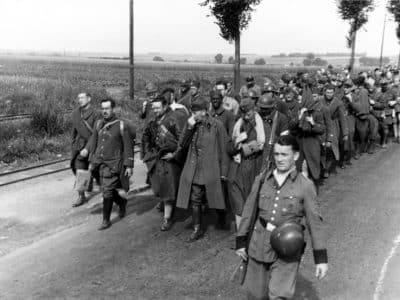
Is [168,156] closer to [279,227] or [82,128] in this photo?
[82,128]

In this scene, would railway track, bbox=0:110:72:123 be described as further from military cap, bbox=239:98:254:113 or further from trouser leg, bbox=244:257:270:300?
trouser leg, bbox=244:257:270:300

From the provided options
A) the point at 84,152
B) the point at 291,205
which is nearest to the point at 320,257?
the point at 291,205

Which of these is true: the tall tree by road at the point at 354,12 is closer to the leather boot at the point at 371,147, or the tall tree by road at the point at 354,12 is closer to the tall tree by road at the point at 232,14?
the tall tree by road at the point at 232,14

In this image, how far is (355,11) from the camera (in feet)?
96.5

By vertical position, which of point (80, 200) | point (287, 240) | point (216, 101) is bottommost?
point (80, 200)

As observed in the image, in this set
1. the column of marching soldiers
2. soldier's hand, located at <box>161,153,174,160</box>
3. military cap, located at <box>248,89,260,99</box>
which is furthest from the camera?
soldier's hand, located at <box>161,153,174,160</box>

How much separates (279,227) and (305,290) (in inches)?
74.6

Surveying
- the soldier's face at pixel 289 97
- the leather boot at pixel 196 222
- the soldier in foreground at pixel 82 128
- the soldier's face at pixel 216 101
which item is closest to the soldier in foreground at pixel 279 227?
the leather boot at pixel 196 222

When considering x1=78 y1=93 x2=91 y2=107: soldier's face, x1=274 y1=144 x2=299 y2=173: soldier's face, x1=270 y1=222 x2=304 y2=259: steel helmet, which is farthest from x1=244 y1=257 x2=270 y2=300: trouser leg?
x1=78 y1=93 x2=91 y2=107: soldier's face

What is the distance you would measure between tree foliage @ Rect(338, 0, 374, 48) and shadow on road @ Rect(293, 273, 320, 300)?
2631 cm

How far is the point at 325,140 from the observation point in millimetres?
10508

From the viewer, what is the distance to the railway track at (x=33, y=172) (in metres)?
10.7

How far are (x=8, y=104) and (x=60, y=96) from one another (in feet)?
10.2

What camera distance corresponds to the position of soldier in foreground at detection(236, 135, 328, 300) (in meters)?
4.14
